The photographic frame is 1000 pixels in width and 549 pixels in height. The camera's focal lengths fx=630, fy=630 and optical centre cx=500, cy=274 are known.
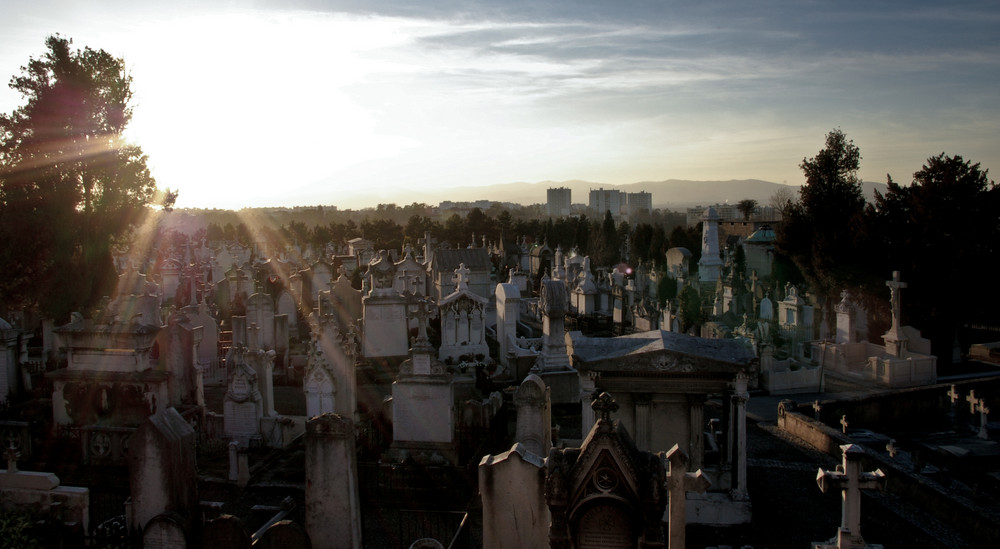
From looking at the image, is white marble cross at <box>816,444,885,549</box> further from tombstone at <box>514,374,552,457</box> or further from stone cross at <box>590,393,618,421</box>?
→ tombstone at <box>514,374,552,457</box>

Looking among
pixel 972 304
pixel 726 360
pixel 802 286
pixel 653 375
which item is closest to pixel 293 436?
pixel 653 375

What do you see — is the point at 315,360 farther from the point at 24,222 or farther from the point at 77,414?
the point at 24,222

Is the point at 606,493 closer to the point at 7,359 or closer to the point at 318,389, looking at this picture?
the point at 318,389

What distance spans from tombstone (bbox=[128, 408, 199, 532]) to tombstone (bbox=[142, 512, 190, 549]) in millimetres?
52

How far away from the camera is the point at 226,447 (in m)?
10.3

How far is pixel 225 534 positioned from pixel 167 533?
1.73 ft

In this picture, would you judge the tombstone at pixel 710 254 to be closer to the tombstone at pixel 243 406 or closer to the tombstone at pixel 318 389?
the tombstone at pixel 318 389

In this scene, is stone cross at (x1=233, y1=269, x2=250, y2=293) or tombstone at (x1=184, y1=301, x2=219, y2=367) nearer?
tombstone at (x1=184, y1=301, x2=219, y2=367)

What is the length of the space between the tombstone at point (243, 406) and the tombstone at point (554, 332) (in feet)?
18.0

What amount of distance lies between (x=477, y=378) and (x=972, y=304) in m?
14.7

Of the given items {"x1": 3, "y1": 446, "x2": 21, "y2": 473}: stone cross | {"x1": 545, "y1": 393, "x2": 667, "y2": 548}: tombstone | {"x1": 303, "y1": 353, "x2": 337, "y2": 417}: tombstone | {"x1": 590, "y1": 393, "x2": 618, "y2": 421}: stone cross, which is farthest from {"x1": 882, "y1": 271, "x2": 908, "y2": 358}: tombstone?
{"x1": 3, "y1": 446, "x2": 21, "y2": 473}: stone cross

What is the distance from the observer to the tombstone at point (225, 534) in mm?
5273

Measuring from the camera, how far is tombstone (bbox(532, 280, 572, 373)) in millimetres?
13336

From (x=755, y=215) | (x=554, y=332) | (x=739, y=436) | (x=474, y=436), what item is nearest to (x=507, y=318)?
(x=554, y=332)
